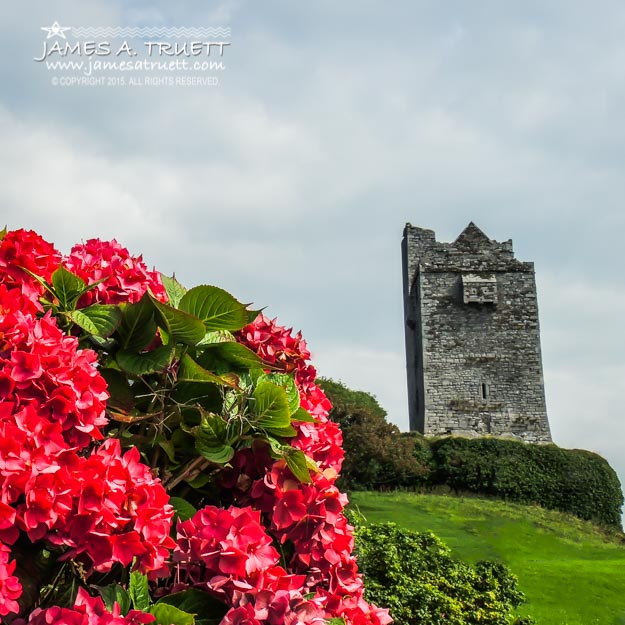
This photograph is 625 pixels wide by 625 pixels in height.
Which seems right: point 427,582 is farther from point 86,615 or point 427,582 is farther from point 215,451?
point 86,615

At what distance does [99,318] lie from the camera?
2.65 metres

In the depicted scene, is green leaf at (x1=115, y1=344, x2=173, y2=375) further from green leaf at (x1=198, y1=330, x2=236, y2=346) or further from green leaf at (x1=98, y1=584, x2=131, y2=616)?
green leaf at (x1=98, y1=584, x2=131, y2=616)

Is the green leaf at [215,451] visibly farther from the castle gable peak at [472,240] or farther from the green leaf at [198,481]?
the castle gable peak at [472,240]

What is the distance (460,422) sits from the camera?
34.8m

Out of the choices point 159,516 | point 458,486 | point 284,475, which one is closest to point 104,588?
point 159,516

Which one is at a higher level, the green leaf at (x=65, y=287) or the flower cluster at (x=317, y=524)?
the green leaf at (x=65, y=287)

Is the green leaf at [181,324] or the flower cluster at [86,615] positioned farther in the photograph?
the green leaf at [181,324]

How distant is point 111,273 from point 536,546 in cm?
2011

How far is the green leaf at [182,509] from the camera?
2.57 metres

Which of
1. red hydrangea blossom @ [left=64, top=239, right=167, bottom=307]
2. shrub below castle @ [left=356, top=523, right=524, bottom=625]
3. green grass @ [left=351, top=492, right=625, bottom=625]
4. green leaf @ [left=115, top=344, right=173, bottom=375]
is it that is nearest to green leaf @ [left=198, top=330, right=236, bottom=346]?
green leaf @ [left=115, top=344, right=173, bottom=375]

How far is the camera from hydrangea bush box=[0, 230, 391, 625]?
83.0 inches

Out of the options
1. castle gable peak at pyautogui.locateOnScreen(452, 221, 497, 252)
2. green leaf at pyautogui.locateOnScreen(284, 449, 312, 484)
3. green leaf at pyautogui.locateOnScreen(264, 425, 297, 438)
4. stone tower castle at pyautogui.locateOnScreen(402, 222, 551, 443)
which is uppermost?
castle gable peak at pyautogui.locateOnScreen(452, 221, 497, 252)

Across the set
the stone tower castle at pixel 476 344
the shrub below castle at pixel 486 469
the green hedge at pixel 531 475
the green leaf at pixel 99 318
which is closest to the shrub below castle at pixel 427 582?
the green leaf at pixel 99 318

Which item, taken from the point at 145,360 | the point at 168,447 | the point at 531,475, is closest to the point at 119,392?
the point at 145,360
